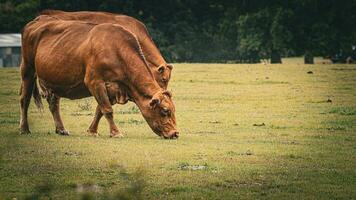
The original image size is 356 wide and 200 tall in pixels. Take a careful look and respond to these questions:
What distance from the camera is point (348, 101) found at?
102ft

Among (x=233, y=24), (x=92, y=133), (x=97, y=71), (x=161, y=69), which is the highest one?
(x=97, y=71)

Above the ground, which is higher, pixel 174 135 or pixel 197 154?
pixel 197 154

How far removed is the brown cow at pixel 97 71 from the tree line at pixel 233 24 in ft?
180

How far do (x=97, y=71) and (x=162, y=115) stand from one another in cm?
153

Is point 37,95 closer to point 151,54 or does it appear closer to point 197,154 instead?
point 151,54

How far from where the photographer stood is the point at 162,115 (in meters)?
18.1

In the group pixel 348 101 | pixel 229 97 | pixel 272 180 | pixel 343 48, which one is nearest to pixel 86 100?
pixel 229 97

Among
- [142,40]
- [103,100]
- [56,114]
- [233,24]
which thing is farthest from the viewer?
[233,24]

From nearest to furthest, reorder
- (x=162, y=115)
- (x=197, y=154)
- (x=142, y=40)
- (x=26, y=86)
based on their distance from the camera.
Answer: (x=197, y=154) → (x=162, y=115) → (x=26, y=86) → (x=142, y=40)

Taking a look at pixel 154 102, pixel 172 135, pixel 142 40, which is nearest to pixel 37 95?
pixel 142 40

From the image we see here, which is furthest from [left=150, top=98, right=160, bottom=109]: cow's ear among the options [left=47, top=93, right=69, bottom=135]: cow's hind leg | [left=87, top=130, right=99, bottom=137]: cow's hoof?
[left=47, top=93, right=69, bottom=135]: cow's hind leg

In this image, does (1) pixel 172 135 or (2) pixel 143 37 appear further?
(2) pixel 143 37

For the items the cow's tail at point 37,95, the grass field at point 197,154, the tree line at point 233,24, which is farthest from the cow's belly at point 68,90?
the tree line at point 233,24

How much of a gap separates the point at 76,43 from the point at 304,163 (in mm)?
6051
